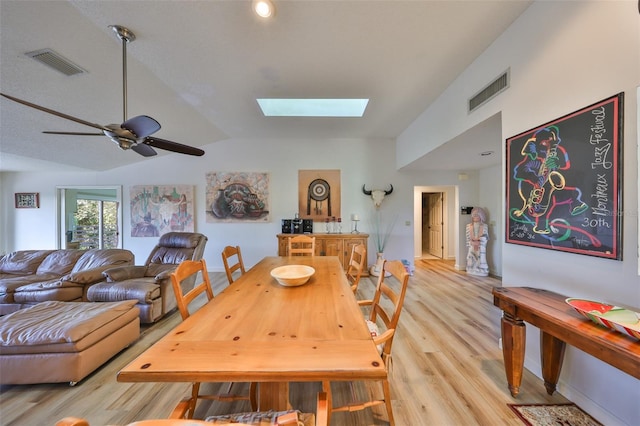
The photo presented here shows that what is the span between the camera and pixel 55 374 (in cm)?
166

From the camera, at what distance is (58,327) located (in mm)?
1716

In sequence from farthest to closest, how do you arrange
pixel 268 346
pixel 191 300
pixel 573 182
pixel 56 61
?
pixel 56 61
pixel 573 182
pixel 191 300
pixel 268 346

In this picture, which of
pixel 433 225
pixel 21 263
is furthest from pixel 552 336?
pixel 21 263

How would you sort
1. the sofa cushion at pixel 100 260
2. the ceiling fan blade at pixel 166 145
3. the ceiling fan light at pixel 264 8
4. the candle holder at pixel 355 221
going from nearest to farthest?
the ceiling fan light at pixel 264 8 → the ceiling fan blade at pixel 166 145 → the sofa cushion at pixel 100 260 → the candle holder at pixel 355 221

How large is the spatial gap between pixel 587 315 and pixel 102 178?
736cm

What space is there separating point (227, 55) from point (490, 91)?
2.55 m

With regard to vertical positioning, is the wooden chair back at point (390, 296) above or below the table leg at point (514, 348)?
above

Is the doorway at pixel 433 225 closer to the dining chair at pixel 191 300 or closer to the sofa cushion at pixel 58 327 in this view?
the dining chair at pixel 191 300

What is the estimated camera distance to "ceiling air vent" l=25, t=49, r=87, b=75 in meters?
1.99

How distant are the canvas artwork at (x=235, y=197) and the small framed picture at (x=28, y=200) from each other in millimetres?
3873

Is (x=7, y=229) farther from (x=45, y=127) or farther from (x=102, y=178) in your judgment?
(x=45, y=127)

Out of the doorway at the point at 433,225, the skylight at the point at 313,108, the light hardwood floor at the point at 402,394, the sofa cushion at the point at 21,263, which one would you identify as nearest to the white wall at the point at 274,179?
the skylight at the point at 313,108

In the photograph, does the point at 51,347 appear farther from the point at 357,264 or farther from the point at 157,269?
the point at 357,264

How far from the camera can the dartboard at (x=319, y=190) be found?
4926mm
